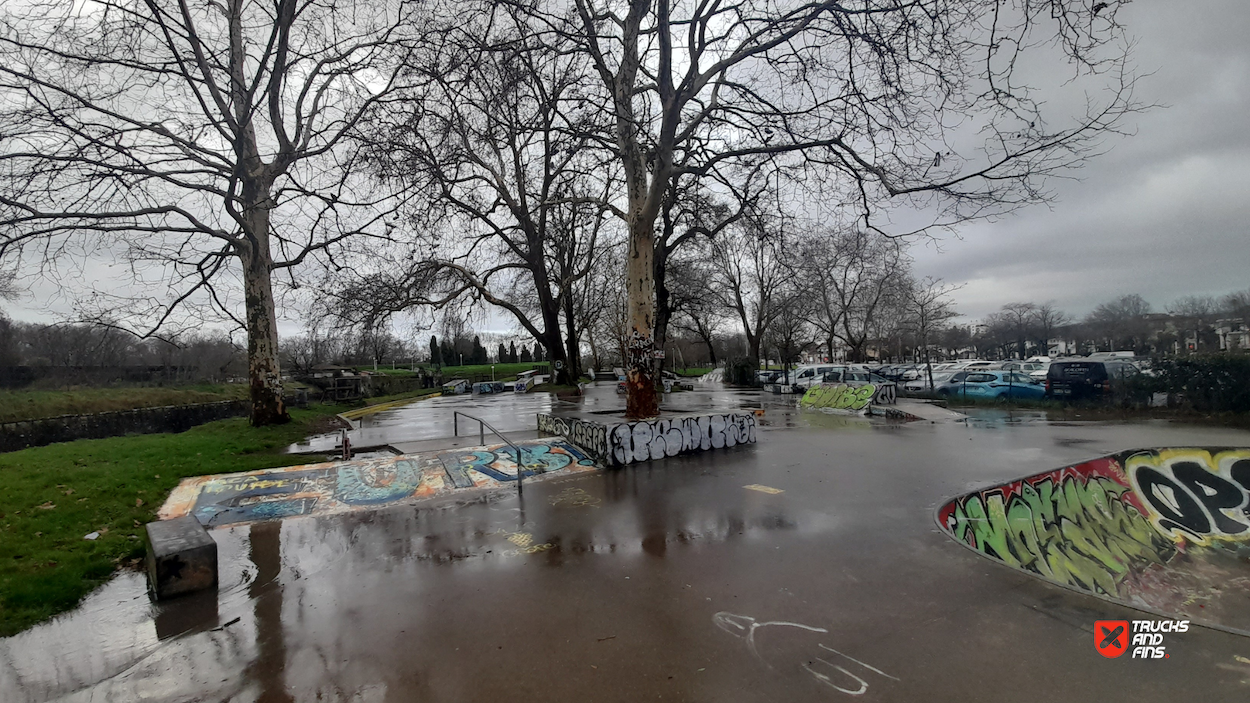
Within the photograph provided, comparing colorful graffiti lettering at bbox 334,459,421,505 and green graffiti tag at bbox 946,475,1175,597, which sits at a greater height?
colorful graffiti lettering at bbox 334,459,421,505

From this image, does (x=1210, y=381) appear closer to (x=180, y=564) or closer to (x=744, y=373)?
(x=180, y=564)

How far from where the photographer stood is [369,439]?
14.9 meters

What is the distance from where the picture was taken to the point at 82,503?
7406 millimetres

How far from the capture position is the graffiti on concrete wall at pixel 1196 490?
25.5 ft

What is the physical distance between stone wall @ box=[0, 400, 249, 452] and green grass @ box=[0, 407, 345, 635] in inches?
475

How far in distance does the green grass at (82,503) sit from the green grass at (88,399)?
14.5 meters

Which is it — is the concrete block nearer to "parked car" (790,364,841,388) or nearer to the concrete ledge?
the concrete ledge

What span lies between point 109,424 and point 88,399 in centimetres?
207

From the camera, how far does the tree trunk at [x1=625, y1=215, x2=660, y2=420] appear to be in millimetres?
12406

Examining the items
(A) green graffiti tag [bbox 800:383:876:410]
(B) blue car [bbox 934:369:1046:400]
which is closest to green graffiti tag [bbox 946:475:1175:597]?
(A) green graffiti tag [bbox 800:383:876:410]

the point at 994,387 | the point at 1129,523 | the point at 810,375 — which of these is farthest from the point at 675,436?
the point at 810,375

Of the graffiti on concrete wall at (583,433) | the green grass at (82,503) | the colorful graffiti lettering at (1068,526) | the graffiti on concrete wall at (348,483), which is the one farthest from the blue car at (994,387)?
the green grass at (82,503)

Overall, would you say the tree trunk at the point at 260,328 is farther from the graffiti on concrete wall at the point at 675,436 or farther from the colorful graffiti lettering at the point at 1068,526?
the colorful graffiti lettering at the point at 1068,526

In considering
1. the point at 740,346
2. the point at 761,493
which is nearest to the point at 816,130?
the point at 761,493
